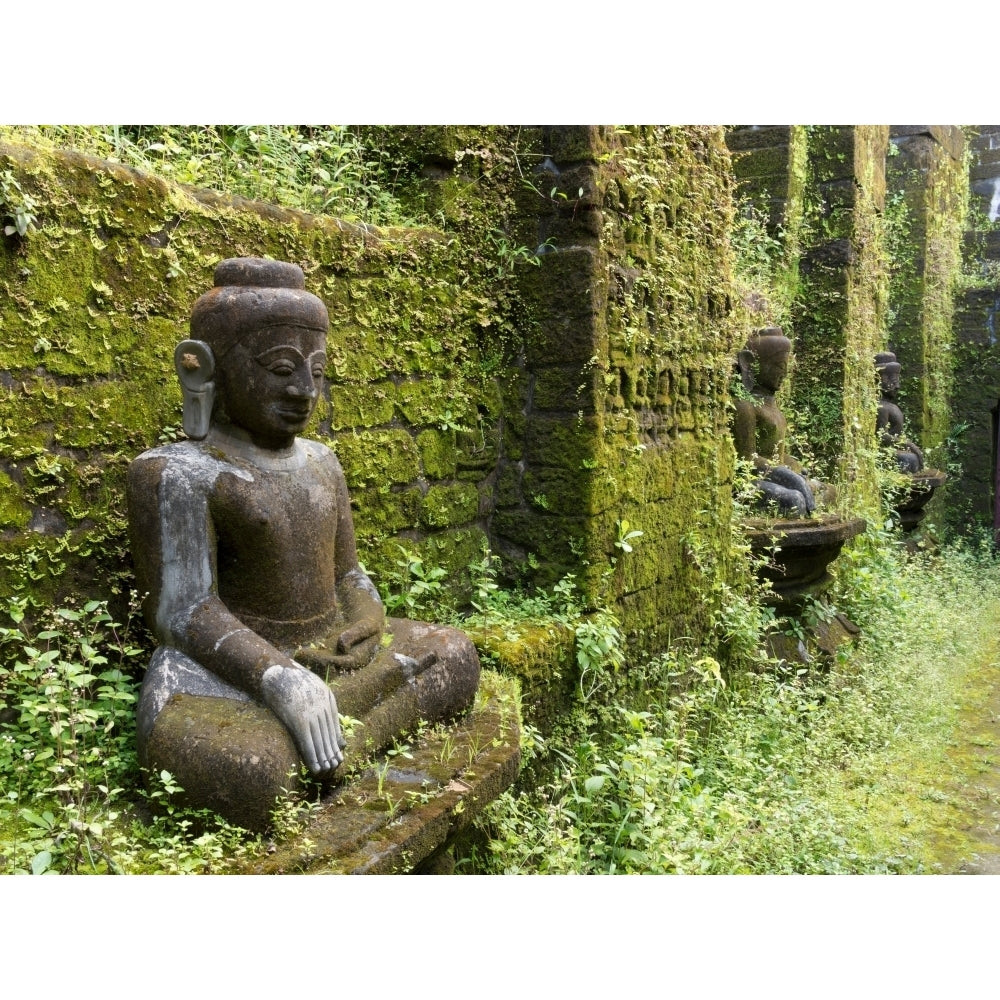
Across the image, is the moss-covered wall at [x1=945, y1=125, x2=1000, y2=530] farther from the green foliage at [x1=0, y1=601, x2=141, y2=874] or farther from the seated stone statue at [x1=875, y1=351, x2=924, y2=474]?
the green foliage at [x1=0, y1=601, x2=141, y2=874]

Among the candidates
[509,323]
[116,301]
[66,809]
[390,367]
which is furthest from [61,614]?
[509,323]

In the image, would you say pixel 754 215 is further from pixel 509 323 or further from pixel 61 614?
pixel 61 614

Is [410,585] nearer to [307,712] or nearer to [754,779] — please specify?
[307,712]

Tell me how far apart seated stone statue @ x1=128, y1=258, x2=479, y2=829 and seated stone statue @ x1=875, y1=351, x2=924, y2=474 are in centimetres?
937

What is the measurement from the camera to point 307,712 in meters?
2.30

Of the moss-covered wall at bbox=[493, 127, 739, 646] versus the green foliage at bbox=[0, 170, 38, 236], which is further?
the moss-covered wall at bbox=[493, 127, 739, 646]

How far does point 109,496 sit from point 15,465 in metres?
0.28

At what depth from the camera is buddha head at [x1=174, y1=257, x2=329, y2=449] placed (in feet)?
8.39

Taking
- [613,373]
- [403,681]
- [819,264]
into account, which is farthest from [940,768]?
[819,264]

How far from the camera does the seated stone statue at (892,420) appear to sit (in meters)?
10.9

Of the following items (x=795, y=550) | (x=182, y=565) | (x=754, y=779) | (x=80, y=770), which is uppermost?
(x=182, y=565)

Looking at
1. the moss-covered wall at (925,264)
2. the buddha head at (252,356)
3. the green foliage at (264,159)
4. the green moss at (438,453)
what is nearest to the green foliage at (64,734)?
the buddha head at (252,356)

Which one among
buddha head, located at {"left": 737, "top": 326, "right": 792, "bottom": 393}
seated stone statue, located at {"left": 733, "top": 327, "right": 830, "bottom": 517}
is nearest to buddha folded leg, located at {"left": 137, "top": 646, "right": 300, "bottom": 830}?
seated stone statue, located at {"left": 733, "top": 327, "right": 830, "bottom": 517}

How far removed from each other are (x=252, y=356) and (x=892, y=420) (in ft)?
33.1
